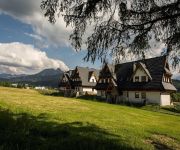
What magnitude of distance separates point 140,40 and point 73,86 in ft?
253

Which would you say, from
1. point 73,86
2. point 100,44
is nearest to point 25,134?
point 100,44

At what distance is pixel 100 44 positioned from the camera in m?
11.6

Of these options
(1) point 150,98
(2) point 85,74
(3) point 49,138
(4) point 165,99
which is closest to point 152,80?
(1) point 150,98

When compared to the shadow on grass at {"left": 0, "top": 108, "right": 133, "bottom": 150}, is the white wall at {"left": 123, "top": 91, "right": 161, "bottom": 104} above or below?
above

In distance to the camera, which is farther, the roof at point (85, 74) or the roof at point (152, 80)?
the roof at point (85, 74)

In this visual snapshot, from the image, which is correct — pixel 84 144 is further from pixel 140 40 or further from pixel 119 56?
pixel 140 40

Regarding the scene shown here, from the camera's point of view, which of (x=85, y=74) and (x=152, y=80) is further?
(x=85, y=74)

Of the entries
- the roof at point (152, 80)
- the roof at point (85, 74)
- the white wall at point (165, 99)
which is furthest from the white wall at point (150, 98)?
the roof at point (85, 74)

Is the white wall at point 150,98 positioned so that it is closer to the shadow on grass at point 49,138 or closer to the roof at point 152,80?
the roof at point 152,80

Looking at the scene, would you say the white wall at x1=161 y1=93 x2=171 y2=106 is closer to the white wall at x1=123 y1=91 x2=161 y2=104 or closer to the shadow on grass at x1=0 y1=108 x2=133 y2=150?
the white wall at x1=123 y1=91 x2=161 y2=104

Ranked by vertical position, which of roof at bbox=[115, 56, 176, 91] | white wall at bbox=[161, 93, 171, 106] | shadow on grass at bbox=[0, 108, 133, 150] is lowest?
shadow on grass at bbox=[0, 108, 133, 150]

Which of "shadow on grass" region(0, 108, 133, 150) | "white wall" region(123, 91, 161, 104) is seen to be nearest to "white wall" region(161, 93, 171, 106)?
"white wall" region(123, 91, 161, 104)

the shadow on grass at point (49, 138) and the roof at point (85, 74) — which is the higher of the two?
the roof at point (85, 74)

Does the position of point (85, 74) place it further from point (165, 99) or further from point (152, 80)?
point (165, 99)
